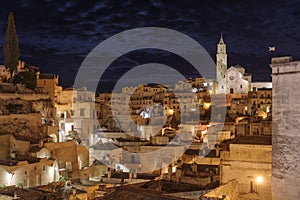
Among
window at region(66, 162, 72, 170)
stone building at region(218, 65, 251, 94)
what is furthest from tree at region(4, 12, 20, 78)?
stone building at region(218, 65, 251, 94)

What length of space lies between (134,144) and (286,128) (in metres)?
21.6

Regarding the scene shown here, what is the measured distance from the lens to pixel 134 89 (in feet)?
224

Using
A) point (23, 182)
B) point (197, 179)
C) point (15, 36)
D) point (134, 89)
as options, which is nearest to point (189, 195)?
point (197, 179)

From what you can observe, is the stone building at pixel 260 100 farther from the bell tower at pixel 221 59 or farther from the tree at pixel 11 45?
the tree at pixel 11 45

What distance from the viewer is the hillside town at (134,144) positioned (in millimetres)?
16250

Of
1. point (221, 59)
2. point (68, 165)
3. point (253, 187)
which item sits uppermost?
point (221, 59)

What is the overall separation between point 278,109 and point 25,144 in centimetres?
2023

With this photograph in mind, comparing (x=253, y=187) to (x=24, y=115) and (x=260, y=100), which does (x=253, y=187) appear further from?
(x=260, y=100)

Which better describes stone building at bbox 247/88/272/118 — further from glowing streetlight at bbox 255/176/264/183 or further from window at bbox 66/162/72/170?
glowing streetlight at bbox 255/176/264/183

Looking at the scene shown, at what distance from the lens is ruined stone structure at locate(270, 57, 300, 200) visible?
11180mm

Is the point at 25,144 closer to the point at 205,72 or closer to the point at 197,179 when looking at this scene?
the point at 197,179

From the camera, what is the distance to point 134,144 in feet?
105

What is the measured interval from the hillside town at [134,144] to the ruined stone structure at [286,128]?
0.10 meters

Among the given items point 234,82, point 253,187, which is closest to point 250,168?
point 253,187
